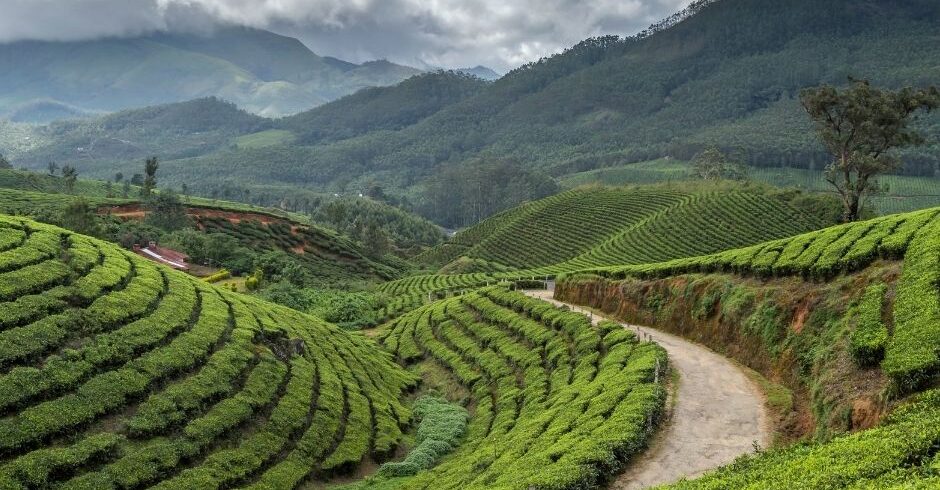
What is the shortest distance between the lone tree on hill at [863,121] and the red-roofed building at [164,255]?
2557 inches

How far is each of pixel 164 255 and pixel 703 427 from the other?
70.0 metres

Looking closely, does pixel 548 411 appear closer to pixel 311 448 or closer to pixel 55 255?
pixel 311 448

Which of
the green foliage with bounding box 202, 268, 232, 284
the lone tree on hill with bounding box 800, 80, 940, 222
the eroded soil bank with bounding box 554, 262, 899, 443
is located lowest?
the green foliage with bounding box 202, 268, 232, 284

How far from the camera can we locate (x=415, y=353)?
4853cm

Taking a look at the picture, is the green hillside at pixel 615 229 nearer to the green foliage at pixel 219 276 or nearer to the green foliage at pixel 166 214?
the green foliage at pixel 219 276

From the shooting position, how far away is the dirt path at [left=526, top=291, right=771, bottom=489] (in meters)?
19.8

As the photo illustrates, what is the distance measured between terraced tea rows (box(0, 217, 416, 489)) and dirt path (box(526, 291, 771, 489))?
14.1 meters

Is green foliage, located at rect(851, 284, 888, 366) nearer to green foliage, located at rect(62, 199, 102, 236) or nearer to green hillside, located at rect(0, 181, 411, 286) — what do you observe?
green hillside, located at rect(0, 181, 411, 286)

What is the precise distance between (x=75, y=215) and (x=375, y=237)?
66.2 meters

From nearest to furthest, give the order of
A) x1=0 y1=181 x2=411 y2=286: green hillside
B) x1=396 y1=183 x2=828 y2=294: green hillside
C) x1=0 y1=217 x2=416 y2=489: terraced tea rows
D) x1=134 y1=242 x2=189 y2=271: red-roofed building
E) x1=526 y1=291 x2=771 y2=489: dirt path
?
x1=526 y1=291 x2=771 y2=489: dirt path < x1=0 y1=217 x2=416 y2=489: terraced tea rows < x1=134 y1=242 x2=189 y2=271: red-roofed building < x1=0 y1=181 x2=411 y2=286: green hillside < x1=396 y1=183 x2=828 y2=294: green hillside

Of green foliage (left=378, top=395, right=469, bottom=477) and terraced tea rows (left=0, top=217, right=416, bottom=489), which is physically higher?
terraced tea rows (left=0, top=217, right=416, bottom=489)

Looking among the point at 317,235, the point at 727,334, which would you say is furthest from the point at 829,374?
the point at 317,235

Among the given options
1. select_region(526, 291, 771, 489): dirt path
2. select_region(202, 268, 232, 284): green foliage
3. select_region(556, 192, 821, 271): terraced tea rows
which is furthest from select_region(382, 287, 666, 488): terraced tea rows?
select_region(556, 192, 821, 271): terraced tea rows

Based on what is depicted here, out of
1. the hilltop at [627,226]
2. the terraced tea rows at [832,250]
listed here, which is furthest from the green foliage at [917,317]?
the hilltop at [627,226]
